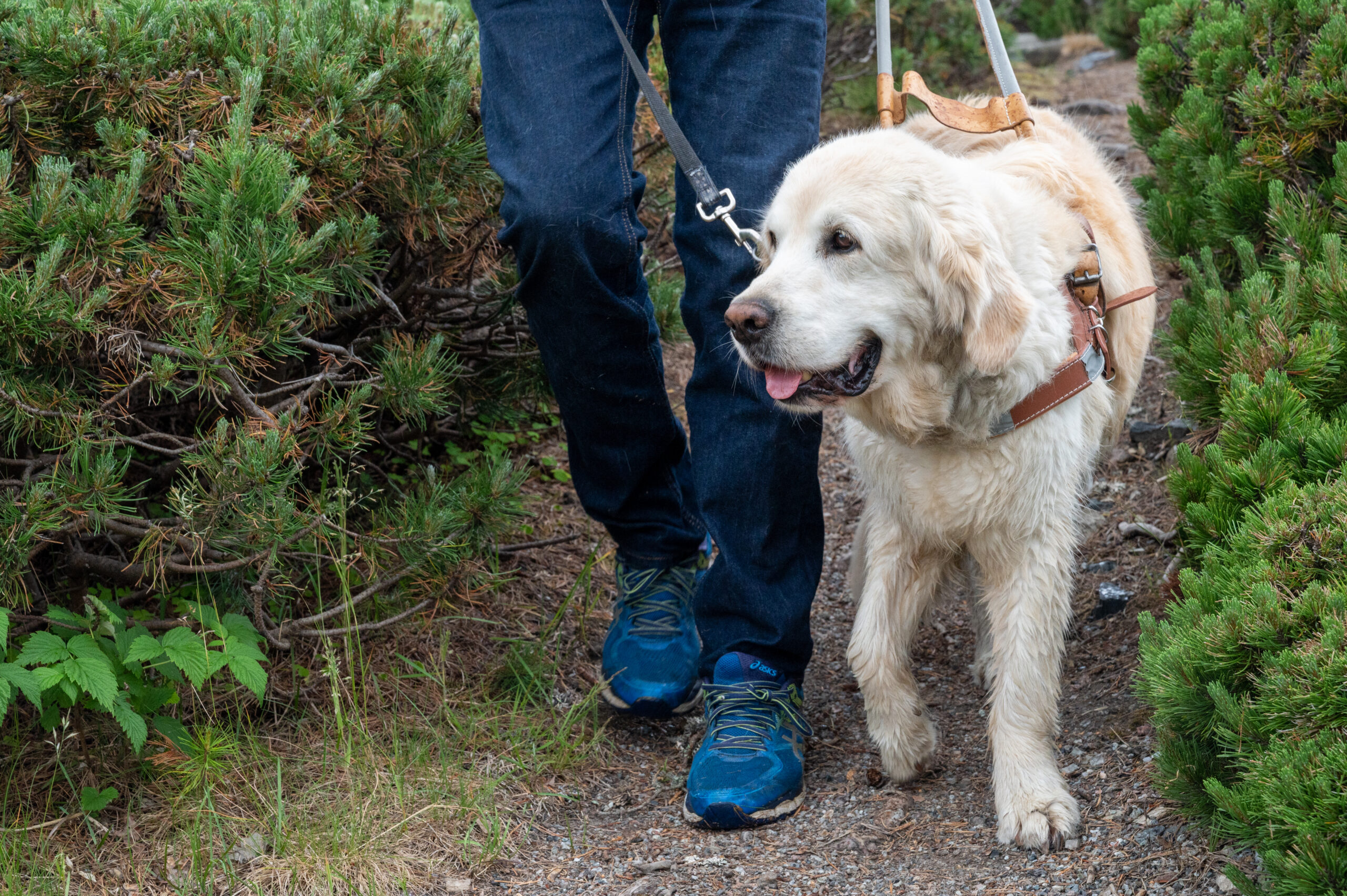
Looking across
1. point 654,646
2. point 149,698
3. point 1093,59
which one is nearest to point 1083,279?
point 654,646

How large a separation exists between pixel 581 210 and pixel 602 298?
0.24 metres

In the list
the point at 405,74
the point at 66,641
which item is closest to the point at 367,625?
the point at 66,641

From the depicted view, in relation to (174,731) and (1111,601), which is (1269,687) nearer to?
(1111,601)

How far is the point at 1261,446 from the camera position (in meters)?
2.20

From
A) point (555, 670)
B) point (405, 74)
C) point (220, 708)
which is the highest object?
point (405, 74)

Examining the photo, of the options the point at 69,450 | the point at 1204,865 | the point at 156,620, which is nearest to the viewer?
the point at 1204,865

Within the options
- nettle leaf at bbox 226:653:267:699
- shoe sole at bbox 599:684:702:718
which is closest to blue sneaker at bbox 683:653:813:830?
shoe sole at bbox 599:684:702:718

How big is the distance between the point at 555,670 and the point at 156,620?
1.06 m

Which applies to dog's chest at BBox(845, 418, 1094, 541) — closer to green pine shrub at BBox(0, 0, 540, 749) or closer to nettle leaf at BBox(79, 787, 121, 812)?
green pine shrub at BBox(0, 0, 540, 749)

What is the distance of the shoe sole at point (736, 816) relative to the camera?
102 inches

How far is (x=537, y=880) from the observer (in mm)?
2455

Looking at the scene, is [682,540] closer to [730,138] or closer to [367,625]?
[367,625]

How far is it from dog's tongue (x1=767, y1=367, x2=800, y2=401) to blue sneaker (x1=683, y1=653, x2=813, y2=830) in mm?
688

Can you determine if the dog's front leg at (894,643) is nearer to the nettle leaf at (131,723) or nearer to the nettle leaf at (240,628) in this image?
the nettle leaf at (240,628)
